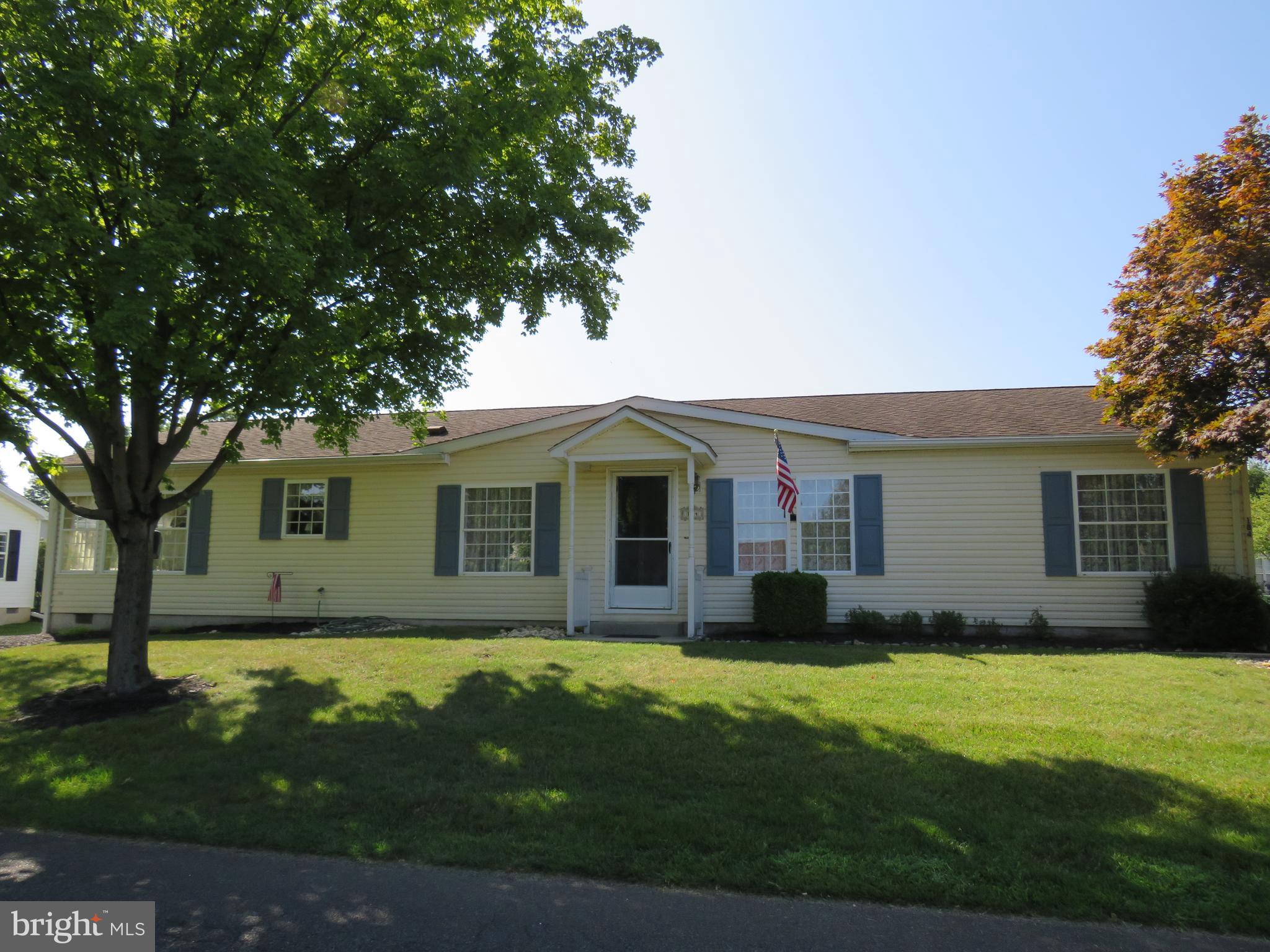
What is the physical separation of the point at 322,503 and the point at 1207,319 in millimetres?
13848

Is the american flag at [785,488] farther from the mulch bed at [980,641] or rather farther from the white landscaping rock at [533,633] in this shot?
the white landscaping rock at [533,633]

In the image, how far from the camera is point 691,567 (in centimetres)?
1188

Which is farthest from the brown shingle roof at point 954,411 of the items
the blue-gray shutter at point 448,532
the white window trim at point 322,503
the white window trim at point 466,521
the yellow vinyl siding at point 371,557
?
the white window trim at point 322,503

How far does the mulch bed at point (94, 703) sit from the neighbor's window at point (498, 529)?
5.79 metres

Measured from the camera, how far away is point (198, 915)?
3496 millimetres

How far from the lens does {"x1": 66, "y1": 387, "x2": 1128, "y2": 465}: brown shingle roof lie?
12484mm

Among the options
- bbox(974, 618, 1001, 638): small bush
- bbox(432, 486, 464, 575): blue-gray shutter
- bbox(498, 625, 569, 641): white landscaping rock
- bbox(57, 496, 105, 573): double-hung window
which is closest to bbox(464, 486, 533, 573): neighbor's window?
bbox(432, 486, 464, 575): blue-gray shutter

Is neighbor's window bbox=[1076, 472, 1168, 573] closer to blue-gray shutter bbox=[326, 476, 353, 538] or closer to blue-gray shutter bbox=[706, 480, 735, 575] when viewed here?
blue-gray shutter bbox=[706, 480, 735, 575]

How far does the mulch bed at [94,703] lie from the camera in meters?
7.02

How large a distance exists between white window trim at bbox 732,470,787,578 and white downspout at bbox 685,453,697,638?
2.15ft

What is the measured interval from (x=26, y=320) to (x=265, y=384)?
192cm

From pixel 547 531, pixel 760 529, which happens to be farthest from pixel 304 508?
pixel 760 529

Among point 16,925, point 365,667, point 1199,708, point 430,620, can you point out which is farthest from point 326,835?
point 430,620

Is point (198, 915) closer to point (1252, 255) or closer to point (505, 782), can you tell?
point (505, 782)
